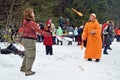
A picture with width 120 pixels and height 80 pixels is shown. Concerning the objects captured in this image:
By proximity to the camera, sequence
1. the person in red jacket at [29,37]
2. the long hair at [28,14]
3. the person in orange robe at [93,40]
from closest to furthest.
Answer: the long hair at [28,14] → the person in red jacket at [29,37] → the person in orange robe at [93,40]

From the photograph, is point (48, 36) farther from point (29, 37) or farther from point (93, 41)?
point (93, 41)

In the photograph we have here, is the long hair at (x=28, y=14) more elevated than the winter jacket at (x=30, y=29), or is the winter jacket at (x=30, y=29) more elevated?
the long hair at (x=28, y=14)

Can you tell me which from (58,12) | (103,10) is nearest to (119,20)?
(103,10)

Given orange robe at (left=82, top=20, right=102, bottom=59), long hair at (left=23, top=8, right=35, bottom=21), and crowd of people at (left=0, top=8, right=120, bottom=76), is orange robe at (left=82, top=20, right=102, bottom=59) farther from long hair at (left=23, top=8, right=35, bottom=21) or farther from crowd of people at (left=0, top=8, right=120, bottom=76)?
long hair at (left=23, top=8, right=35, bottom=21)

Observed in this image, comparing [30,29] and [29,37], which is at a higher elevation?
[30,29]

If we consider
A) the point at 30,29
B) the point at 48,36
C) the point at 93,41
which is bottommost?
the point at 93,41

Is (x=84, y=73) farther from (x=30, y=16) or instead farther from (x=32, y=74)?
(x=30, y=16)

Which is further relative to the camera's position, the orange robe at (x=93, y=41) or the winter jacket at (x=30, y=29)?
the orange robe at (x=93, y=41)

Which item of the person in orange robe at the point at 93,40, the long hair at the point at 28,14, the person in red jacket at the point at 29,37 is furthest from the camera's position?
the person in orange robe at the point at 93,40

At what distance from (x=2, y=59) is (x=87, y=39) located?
4.17 meters

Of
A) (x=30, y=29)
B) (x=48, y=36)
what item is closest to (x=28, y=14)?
(x=30, y=29)

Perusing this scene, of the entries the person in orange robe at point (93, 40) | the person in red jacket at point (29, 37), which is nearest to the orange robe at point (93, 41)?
the person in orange robe at point (93, 40)

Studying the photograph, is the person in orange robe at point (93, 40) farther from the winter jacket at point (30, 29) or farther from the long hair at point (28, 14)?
the long hair at point (28, 14)

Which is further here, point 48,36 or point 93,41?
point 93,41
